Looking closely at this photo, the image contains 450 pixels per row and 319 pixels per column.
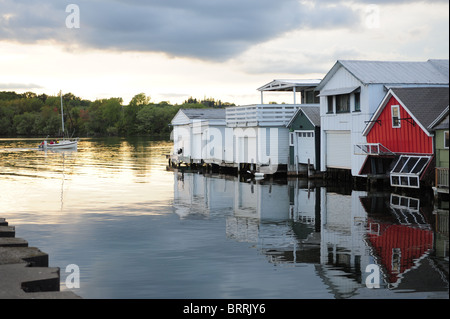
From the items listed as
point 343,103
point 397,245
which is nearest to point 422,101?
point 343,103

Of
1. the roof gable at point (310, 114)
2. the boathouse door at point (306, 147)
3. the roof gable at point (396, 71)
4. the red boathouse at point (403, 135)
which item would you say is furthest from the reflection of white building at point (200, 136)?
the red boathouse at point (403, 135)

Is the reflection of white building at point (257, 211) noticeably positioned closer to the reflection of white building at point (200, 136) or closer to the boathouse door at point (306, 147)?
the boathouse door at point (306, 147)

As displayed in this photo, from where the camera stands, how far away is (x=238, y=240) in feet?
69.0

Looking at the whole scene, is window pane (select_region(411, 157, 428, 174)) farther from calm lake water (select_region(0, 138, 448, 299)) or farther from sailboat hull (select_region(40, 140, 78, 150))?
sailboat hull (select_region(40, 140, 78, 150))

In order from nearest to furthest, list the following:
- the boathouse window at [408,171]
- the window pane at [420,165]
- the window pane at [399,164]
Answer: the boathouse window at [408,171] < the window pane at [420,165] < the window pane at [399,164]

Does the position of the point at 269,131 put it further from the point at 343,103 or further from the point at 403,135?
the point at 403,135

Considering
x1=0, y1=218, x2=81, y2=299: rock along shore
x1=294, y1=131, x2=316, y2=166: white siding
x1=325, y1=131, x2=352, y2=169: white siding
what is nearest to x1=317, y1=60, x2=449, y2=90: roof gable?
x1=325, y1=131, x2=352, y2=169: white siding

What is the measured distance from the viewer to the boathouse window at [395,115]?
3531 centimetres

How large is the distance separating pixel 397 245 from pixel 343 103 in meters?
22.5

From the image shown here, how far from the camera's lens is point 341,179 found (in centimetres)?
4331

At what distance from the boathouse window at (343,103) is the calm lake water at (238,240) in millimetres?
5626

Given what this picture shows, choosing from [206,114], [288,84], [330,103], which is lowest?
[330,103]
